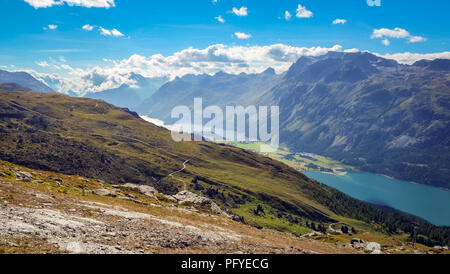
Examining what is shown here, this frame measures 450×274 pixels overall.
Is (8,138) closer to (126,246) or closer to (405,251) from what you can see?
(126,246)

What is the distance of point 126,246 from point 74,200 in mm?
19771

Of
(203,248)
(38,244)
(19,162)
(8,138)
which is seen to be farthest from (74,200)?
(8,138)

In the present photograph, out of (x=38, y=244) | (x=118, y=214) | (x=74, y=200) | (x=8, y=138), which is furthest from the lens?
(x=8, y=138)

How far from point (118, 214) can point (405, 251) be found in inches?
2328

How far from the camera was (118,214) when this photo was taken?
127 ft

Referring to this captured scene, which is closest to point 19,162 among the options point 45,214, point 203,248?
point 45,214

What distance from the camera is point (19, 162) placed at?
16238 cm
